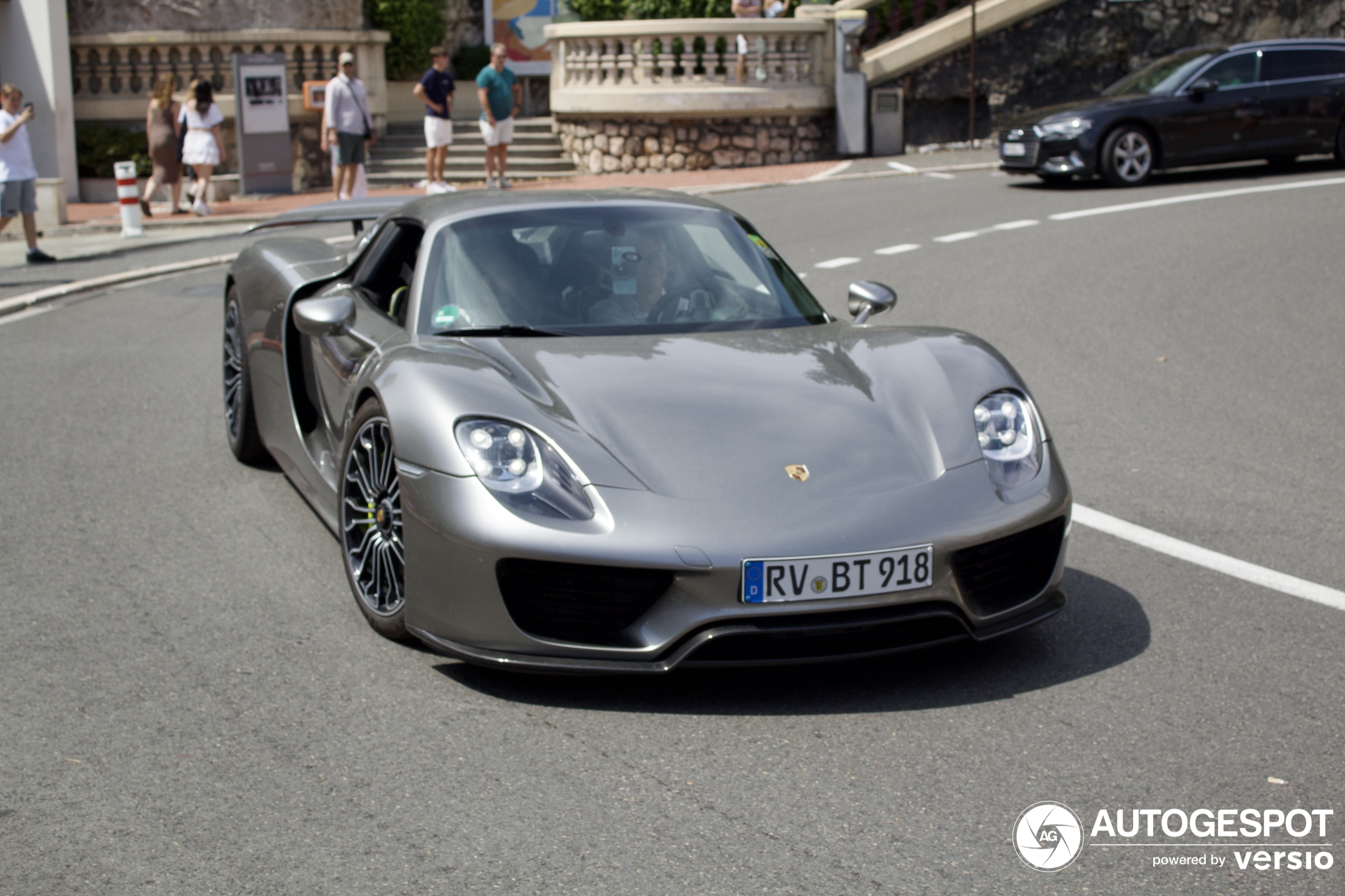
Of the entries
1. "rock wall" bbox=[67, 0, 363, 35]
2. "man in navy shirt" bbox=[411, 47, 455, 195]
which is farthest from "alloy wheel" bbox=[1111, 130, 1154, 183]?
"rock wall" bbox=[67, 0, 363, 35]

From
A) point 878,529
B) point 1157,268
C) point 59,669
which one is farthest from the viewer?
point 1157,268

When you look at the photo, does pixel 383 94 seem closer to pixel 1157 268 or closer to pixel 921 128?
pixel 921 128

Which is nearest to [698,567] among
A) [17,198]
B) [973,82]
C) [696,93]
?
[17,198]

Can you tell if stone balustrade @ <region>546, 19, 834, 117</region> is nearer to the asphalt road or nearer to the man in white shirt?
the man in white shirt

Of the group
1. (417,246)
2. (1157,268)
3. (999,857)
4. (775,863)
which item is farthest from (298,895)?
(1157,268)

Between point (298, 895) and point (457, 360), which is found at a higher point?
point (457, 360)

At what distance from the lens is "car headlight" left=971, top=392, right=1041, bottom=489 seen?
405 cm

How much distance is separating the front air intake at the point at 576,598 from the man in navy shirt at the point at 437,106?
15541mm

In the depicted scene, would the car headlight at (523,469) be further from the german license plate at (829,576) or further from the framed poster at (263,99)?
the framed poster at (263,99)

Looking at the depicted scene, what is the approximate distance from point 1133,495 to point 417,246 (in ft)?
9.93

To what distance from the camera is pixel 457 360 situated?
4.26 m

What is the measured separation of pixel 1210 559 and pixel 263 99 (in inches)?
730

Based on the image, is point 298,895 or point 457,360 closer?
point 298,895

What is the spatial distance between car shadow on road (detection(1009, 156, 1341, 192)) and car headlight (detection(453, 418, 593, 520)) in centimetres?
1315
